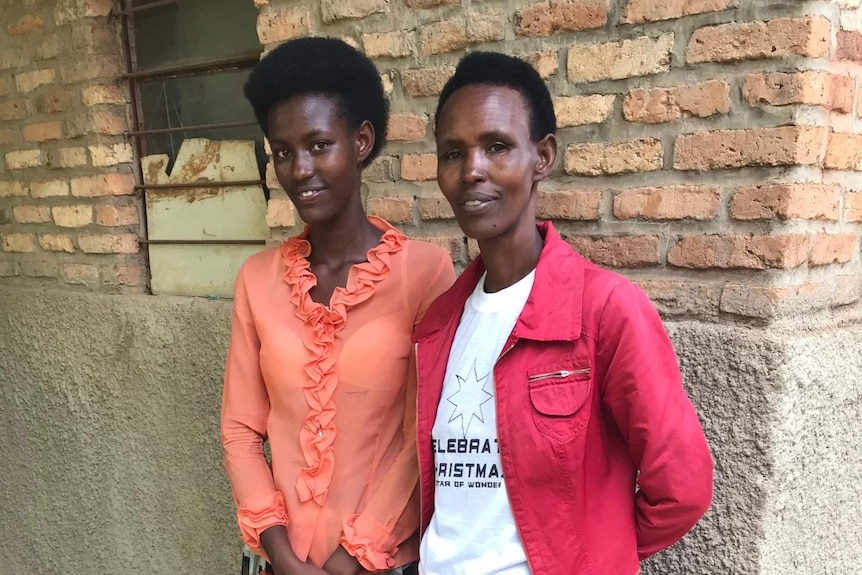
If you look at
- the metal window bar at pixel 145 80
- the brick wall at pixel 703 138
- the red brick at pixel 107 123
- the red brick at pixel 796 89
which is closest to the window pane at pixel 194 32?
the metal window bar at pixel 145 80

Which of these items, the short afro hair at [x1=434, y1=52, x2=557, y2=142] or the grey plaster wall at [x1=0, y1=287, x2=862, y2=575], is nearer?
the short afro hair at [x1=434, y1=52, x2=557, y2=142]

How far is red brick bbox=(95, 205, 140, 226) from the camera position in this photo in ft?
10.1

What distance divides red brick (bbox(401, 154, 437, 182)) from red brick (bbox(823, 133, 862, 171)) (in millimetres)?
1071

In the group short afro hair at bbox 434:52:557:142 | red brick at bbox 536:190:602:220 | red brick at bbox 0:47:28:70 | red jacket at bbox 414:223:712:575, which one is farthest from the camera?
red brick at bbox 0:47:28:70

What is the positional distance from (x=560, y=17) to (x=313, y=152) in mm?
814

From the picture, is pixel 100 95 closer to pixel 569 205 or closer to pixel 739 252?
pixel 569 205

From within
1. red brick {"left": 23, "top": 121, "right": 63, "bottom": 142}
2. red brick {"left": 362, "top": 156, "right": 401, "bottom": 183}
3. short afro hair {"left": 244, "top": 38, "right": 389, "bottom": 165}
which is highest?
short afro hair {"left": 244, "top": 38, "right": 389, "bottom": 165}

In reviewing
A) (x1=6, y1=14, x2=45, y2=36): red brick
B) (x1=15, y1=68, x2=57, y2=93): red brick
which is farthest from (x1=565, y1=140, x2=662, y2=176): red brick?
(x1=6, y1=14, x2=45, y2=36): red brick

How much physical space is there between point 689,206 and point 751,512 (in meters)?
0.77

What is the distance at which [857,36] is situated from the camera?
1674mm

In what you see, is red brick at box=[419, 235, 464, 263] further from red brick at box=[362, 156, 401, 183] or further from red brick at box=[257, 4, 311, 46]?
red brick at box=[257, 4, 311, 46]

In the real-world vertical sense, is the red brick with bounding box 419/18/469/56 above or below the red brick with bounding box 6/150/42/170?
above

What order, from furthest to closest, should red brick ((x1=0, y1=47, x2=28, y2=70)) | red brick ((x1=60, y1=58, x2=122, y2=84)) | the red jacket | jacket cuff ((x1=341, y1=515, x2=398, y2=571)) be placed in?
red brick ((x1=0, y1=47, x2=28, y2=70)), red brick ((x1=60, y1=58, x2=122, y2=84)), jacket cuff ((x1=341, y1=515, x2=398, y2=571)), the red jacket

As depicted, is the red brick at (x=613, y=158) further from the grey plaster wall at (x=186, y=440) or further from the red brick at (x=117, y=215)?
the red brick at (x=117, y=215)
